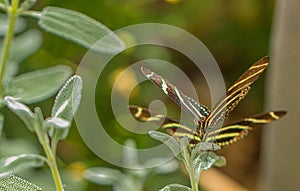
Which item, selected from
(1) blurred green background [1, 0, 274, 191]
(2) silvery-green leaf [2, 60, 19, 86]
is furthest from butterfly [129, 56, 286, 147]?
(1) blurred green background [1, 0, 274, 191]

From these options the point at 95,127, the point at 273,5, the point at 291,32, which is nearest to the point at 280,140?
the point at 291,32

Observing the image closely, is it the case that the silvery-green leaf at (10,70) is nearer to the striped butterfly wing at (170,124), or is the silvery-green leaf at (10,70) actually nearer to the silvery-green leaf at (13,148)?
the silvery-green leaf at (13,148)

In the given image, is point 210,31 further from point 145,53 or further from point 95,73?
point 95,73

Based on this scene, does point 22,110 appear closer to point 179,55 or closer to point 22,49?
point 22,49

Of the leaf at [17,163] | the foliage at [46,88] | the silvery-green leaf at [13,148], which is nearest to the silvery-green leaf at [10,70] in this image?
the foliage at [46,88]

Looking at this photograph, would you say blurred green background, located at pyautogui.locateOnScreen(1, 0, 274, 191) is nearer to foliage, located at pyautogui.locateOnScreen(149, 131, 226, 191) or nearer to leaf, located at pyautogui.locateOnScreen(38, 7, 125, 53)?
leaf, located at pyautogui.locateOnScreen(38, 7, 125, 53)

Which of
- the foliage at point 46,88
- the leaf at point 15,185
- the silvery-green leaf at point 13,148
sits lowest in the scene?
the silvery-green leaf at point 13,148

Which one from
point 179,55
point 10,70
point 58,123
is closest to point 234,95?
point 58,123
